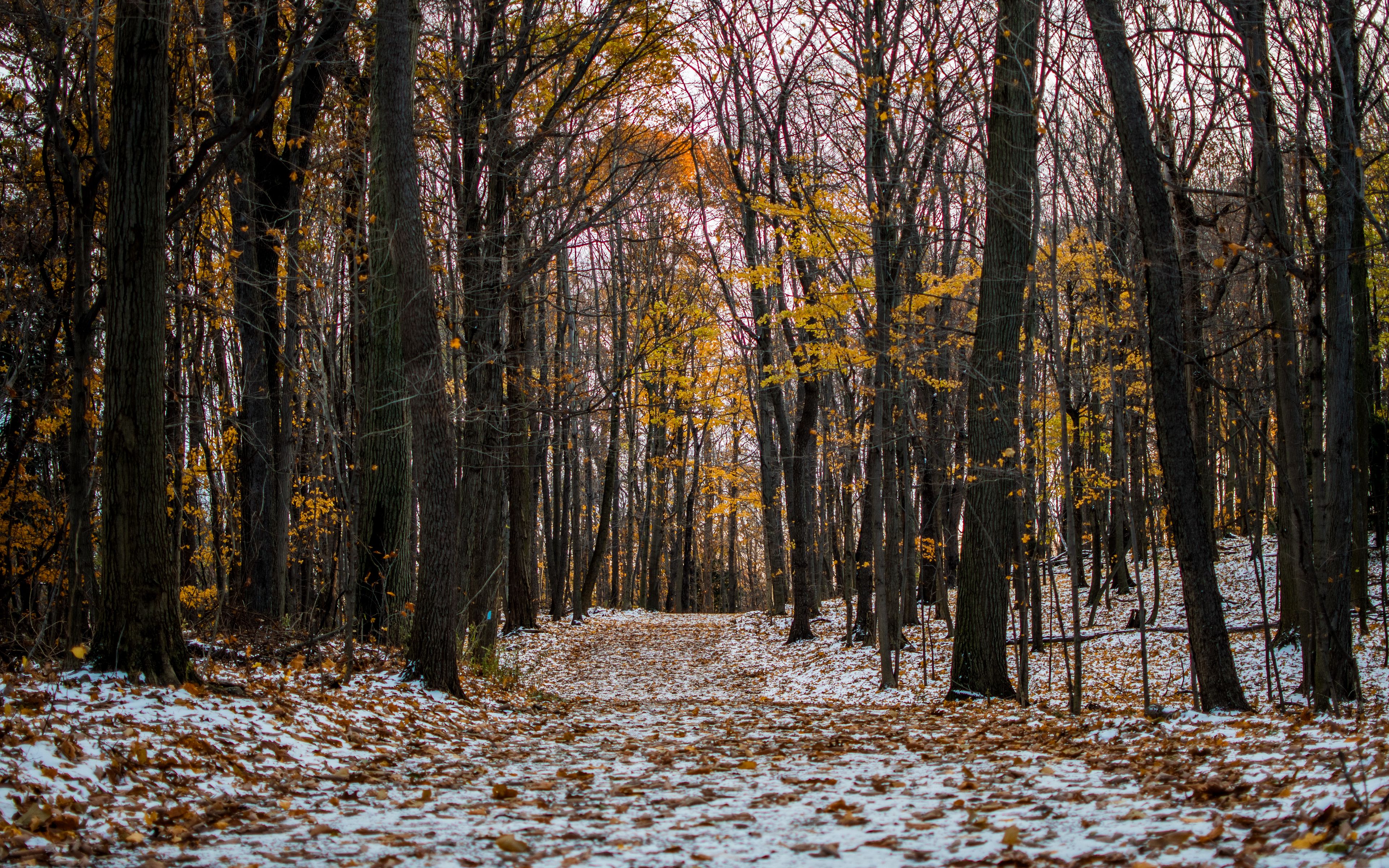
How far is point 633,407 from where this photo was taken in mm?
16547

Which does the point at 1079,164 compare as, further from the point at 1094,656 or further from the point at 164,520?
the point at 164,520

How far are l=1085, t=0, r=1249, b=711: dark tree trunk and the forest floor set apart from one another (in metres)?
0.75

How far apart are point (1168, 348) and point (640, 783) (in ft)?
16.2

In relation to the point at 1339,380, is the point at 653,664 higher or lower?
lower

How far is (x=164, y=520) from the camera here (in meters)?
5.18

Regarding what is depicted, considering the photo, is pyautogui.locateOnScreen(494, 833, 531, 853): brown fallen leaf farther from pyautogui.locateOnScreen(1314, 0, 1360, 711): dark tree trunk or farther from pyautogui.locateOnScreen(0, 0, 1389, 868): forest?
pyautogui.locateOnScreen(1314, 0, 1360, 711): dark tree trunk

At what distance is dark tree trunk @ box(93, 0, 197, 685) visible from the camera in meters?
5.00

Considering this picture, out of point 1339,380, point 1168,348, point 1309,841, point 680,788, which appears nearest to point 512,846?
point 680,788

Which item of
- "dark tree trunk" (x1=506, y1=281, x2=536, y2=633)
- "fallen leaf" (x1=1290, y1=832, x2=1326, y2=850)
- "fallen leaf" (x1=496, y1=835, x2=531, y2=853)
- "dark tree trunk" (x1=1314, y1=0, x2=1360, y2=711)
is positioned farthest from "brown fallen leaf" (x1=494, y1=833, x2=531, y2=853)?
"dark tree trunk" (x1=506, y1=281, x2=536, y2=633)

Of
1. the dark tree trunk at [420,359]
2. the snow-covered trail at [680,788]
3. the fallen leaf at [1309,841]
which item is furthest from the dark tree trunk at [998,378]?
the fallen leaf at [1309,841]

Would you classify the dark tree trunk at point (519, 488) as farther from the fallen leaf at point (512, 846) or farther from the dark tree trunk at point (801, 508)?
the fallen leaf at point (512, 846)

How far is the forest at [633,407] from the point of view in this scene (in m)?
3.79

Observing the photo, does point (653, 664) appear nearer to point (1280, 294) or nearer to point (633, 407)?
point (633, 407)

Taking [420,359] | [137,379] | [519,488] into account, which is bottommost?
[519,488]
